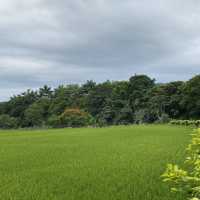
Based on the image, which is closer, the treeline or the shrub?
the treeline

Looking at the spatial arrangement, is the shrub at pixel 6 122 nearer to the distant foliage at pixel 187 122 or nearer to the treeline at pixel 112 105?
the treeline at pixel 112 105

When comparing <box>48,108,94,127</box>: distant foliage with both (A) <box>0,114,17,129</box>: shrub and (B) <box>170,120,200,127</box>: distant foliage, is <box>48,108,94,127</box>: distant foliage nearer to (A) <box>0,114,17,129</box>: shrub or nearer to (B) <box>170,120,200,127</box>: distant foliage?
(A) <box>0,114,17,129</box>: shrub

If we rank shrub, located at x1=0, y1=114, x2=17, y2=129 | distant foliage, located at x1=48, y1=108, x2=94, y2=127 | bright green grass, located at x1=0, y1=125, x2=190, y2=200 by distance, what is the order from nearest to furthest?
1. bright green grass, located at x1=0, y1=125, x2=190, y2=200
2. distant foliage, located at x1=48, y1=108, x2=94, y2=127
3. shrub, located at x1=0, y1=114, x2=17, y2=129

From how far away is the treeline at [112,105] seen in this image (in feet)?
120

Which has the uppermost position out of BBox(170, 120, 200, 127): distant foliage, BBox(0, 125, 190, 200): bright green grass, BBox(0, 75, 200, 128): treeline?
BBox(0, 75, 200, 128): treeline

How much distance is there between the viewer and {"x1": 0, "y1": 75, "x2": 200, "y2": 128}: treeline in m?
36.6

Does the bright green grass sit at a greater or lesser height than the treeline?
lesser

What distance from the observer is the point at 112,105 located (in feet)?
135

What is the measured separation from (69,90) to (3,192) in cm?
4208

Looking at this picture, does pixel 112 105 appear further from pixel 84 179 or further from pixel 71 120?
pixel 84 179

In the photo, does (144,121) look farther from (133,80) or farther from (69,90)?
(69,90)

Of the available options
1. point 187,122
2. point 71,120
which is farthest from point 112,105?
point 187,122

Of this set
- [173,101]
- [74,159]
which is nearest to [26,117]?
[173,101]

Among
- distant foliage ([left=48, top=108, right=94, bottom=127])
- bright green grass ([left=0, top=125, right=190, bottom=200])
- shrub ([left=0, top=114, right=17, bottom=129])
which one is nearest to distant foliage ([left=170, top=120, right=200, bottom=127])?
distant foliage ([left=48, top=108, right=94, bottom=127])
